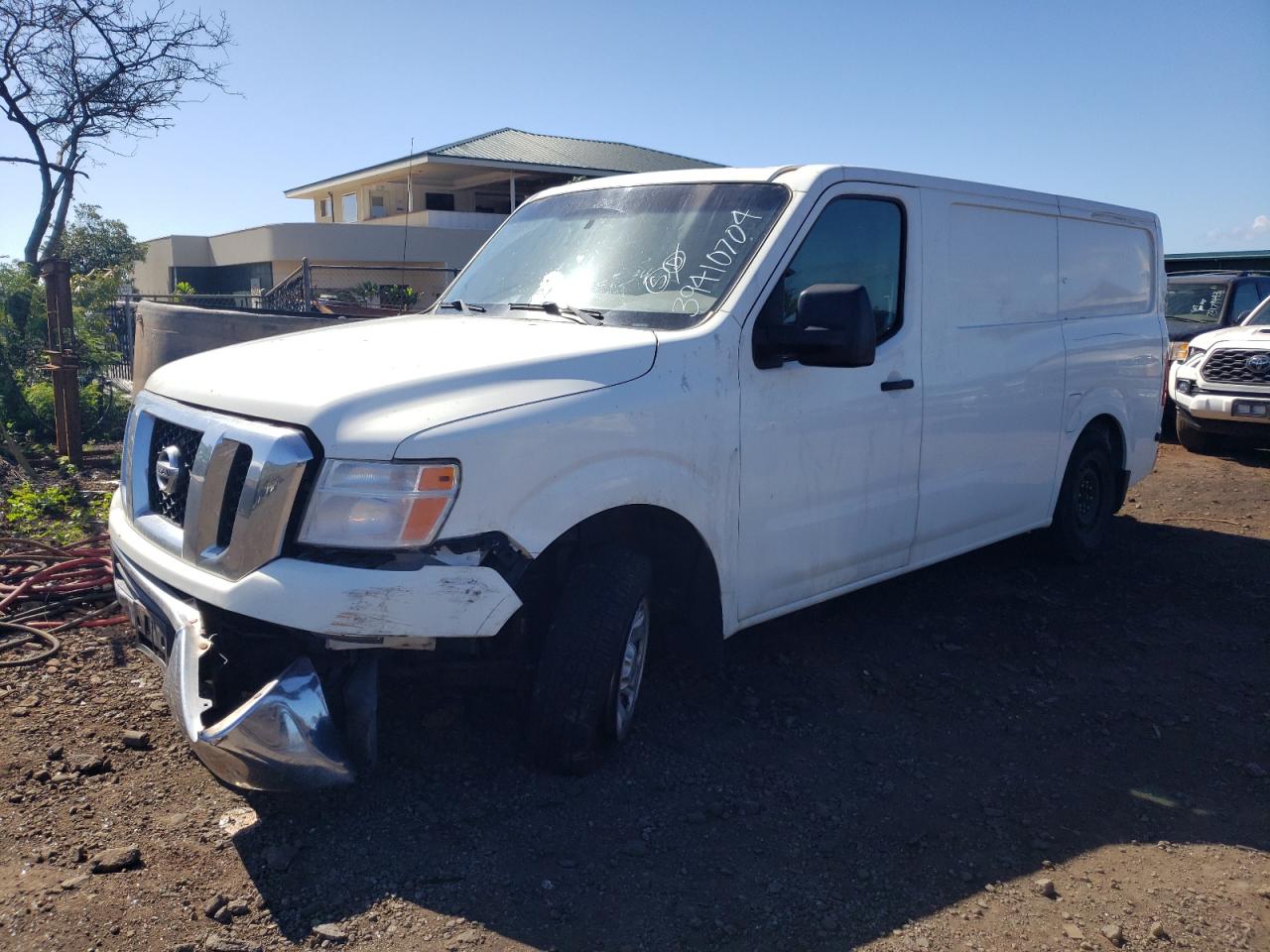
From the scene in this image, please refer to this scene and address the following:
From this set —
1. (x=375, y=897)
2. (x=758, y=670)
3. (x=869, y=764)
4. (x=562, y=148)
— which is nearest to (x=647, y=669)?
(x=758, y=670)

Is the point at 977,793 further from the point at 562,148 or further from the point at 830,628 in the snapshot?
the point at 562,148

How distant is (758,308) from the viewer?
3959 millimetres

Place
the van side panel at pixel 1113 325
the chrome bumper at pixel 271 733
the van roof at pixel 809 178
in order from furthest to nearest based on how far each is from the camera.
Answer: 1. the van side panel at pixel 1113 325
2. the van roof at pixel 809 178
3. the chrome bumper at pixel 271 733

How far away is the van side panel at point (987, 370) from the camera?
4.92 metres

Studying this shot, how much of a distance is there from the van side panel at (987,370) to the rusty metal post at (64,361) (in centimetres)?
718

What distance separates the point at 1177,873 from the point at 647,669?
213 cm

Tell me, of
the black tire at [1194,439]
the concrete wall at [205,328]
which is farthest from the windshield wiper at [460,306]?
the black tire at [1194,439]

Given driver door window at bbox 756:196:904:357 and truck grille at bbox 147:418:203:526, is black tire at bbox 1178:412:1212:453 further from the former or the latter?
truck grille at bbox 147:418:203:526

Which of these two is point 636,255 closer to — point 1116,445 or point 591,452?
point 591,452

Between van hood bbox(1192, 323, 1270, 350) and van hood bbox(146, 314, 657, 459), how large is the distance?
9.21 m

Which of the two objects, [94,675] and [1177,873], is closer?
[1177,873]

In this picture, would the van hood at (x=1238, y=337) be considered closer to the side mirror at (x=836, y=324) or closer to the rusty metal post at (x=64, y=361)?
the side mirror at (x=836, y=324)

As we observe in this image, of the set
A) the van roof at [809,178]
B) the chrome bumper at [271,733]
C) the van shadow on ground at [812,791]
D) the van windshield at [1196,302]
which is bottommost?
the van shadow on ground at [812,791]

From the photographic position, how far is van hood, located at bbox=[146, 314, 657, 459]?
3080 millimetres
